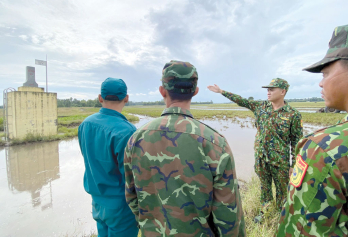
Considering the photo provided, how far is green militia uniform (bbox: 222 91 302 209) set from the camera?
8.18 ft

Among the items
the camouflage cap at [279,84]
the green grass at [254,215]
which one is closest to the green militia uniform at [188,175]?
the green grass at [254,215]

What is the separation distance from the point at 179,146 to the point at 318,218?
2.53 feet

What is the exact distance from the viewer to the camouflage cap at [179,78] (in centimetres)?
112

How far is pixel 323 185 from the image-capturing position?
0.80 m

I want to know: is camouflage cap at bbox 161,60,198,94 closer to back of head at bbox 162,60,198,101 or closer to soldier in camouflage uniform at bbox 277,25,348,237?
back of head at bbox 162,60,198,101

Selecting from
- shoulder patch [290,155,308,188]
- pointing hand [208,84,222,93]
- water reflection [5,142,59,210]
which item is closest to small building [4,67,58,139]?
water reflection [5,142,59,210]

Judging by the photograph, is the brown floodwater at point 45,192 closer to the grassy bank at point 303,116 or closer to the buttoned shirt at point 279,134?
the buttoned shirt at point 279,134

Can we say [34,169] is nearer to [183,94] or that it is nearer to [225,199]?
[183,94]

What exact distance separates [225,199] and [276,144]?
1.90m

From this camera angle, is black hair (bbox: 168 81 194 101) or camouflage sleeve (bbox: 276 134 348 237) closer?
camouflage sleeve (bbox: 276 134 348 237)

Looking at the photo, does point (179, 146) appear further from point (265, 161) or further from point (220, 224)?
point (265, 161)

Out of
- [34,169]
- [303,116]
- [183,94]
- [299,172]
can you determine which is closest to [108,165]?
[183,94]

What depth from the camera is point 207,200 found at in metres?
1.06

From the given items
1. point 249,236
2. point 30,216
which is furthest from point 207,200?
point 30,216
